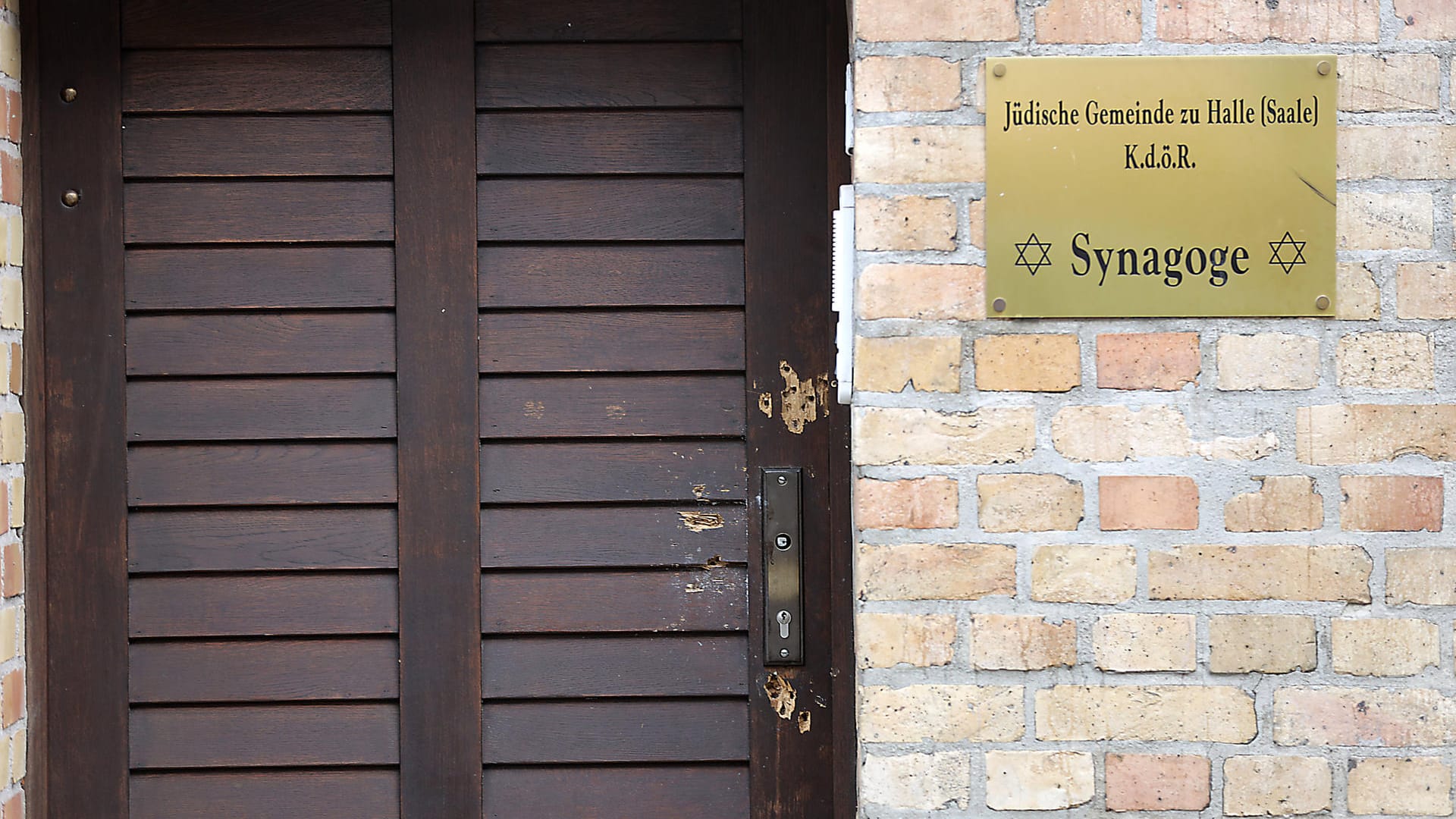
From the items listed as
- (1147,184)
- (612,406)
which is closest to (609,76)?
(612,406)

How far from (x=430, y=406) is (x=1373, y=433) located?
135 centimetres

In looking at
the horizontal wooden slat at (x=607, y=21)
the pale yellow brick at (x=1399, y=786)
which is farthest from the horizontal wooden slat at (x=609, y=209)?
the pale yellow brick at (x=1399, y=786)

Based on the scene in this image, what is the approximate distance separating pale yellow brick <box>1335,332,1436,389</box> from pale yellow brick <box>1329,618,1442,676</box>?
31 cm

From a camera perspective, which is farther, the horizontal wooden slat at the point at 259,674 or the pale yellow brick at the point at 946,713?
the horizontal wooden slat at the point at 259,674

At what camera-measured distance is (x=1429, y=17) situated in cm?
144

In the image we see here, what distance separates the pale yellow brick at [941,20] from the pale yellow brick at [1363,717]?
96cm

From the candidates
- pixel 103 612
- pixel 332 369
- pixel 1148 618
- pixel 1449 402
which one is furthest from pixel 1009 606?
pixel 103 612

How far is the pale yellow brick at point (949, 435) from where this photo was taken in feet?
4.76

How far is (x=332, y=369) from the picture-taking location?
68.4 inches

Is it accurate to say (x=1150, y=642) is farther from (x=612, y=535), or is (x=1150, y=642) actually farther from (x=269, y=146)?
(x=269, y=146)

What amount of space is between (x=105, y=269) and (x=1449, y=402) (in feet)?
6.47

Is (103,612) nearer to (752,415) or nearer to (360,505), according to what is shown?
(360,505)

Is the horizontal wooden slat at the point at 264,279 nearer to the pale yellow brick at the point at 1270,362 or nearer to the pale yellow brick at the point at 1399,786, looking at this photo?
the pale yellow brick at the point at 1270,362

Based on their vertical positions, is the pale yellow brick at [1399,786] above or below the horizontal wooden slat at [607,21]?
below
